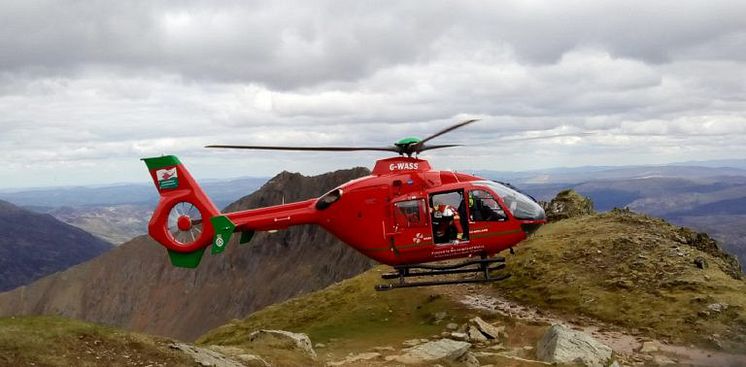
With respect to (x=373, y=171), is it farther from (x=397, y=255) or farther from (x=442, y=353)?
(x=442, y=353)

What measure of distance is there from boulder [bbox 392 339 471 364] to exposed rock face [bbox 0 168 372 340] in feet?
228

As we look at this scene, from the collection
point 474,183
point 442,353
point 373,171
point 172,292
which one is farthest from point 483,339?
point 172,292

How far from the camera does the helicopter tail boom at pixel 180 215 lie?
2197cm

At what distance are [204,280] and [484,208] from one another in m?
116

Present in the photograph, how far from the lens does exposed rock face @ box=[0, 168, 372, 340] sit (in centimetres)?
10756

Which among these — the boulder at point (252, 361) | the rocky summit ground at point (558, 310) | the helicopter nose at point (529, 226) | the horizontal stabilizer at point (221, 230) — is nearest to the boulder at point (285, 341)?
the rocky summit ground at point (558, 310)

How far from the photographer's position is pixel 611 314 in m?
23.4

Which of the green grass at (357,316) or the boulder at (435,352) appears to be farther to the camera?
the green grass at (357,316)

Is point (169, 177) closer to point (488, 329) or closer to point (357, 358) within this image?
point (357, 358)

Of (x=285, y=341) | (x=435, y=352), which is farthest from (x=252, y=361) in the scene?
(x=435, y=352)

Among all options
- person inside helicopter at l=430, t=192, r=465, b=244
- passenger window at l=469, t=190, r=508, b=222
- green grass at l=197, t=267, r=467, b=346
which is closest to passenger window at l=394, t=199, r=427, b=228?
person inside helicopter at l=430, t=192, r=465, b=244

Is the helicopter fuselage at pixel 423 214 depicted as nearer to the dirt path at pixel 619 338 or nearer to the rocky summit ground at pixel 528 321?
the rocky summit ground at pixel 528 321

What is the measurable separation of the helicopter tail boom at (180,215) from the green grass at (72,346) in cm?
664

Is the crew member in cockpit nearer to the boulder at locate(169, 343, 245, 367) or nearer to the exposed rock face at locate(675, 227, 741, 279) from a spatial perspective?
the boulder at locate(169, 343, 245, 367)
